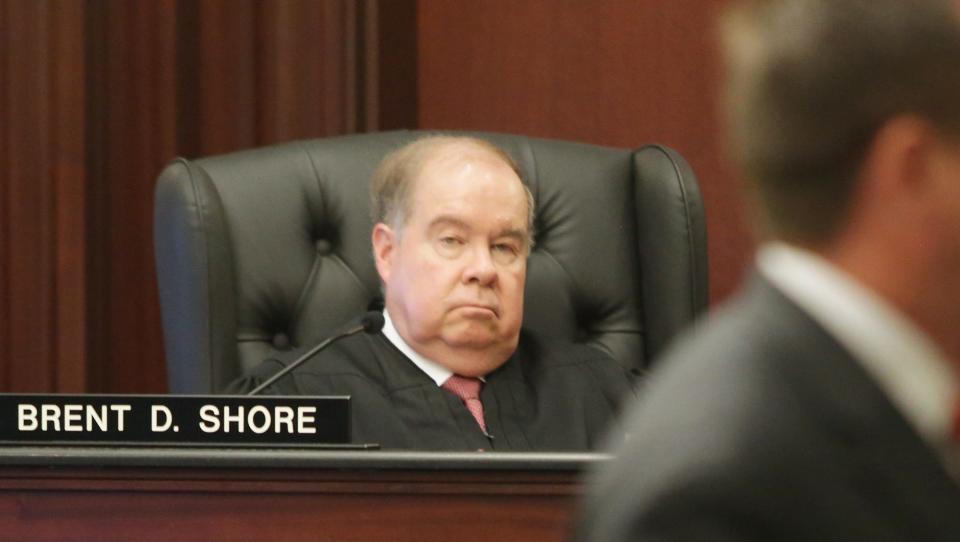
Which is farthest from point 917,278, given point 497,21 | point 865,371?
point 497,21

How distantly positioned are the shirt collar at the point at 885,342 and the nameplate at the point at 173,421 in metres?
1.09

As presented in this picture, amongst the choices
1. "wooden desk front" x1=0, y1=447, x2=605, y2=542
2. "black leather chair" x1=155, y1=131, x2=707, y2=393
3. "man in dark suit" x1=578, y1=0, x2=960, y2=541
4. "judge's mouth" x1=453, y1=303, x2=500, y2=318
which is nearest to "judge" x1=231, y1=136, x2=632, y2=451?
"judge's mouth" x1=453, y1=303, x2=500, y2=318

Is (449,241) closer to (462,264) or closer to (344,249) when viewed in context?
(462,264)

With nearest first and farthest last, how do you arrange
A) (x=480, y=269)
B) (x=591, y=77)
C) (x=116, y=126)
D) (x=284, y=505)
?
(x=284, y=505) → (x=480, y=269) → (x=116, y=126) → (x=591, y=77)

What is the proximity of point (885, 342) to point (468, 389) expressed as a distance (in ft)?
6.24

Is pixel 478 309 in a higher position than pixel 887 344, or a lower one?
higher

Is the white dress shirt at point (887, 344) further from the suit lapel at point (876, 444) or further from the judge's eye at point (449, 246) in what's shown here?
the judge's eye at point (449, 246)

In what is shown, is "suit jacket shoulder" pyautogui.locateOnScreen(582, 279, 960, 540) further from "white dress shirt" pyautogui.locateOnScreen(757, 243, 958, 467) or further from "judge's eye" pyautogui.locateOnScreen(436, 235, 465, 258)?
"judge's eye" pyautogui.locateOnScreen(436, 235, 465, 258)

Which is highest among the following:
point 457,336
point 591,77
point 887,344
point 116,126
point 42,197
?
point 591,77

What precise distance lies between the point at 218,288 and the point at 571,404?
0.59 metres

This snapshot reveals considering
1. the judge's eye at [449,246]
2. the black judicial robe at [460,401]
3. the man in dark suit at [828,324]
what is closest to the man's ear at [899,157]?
the man in dark suit at [828,324]

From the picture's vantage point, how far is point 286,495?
6.00ft

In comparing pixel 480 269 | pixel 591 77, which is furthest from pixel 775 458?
pixel 591 77

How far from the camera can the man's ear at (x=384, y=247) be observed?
277cm
